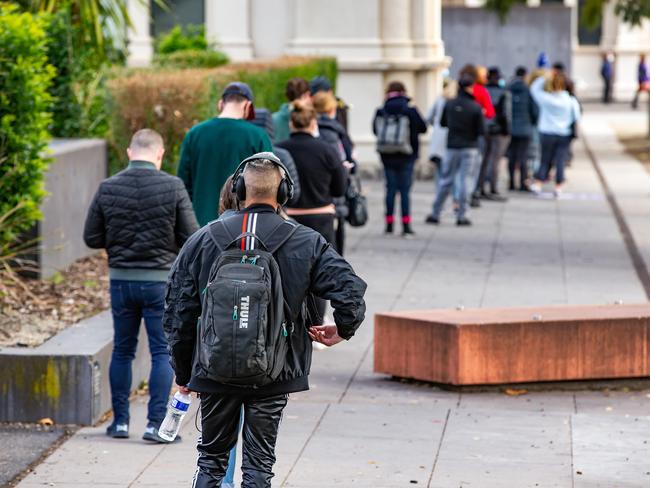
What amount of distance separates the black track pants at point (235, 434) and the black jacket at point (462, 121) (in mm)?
12200

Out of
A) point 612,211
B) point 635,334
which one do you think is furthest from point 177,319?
point 612,211

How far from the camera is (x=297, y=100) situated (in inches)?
425

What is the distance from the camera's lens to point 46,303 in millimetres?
10016

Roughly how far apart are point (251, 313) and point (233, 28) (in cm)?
2101

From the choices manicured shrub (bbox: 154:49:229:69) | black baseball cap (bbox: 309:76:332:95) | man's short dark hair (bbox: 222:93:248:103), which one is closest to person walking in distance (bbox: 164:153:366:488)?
man's short dark hair (bbox: 222:93:248:103)

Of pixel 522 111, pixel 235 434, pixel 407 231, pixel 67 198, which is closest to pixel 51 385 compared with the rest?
pixel 235 434

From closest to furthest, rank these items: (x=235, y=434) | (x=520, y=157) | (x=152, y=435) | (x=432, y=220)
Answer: (x=235, y=434) < (x=152, y=435) < (x=432, y=220) < (x=520, y=157)

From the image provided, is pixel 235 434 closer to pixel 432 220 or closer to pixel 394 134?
pixel 394 134

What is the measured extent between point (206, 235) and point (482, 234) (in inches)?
492

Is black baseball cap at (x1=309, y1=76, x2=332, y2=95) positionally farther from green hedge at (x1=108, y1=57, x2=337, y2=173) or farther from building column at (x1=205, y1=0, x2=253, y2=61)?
building column at (x1=205, y1=0, x2=253, y2=61)

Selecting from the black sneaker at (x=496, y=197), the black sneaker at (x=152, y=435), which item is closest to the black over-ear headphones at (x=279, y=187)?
the black sneaker at (x=152, y=435)

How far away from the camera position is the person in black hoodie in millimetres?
16203

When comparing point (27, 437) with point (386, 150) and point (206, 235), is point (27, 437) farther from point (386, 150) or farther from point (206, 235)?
point (386, 150)

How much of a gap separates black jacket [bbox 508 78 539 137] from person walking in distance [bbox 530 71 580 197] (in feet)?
0.35
